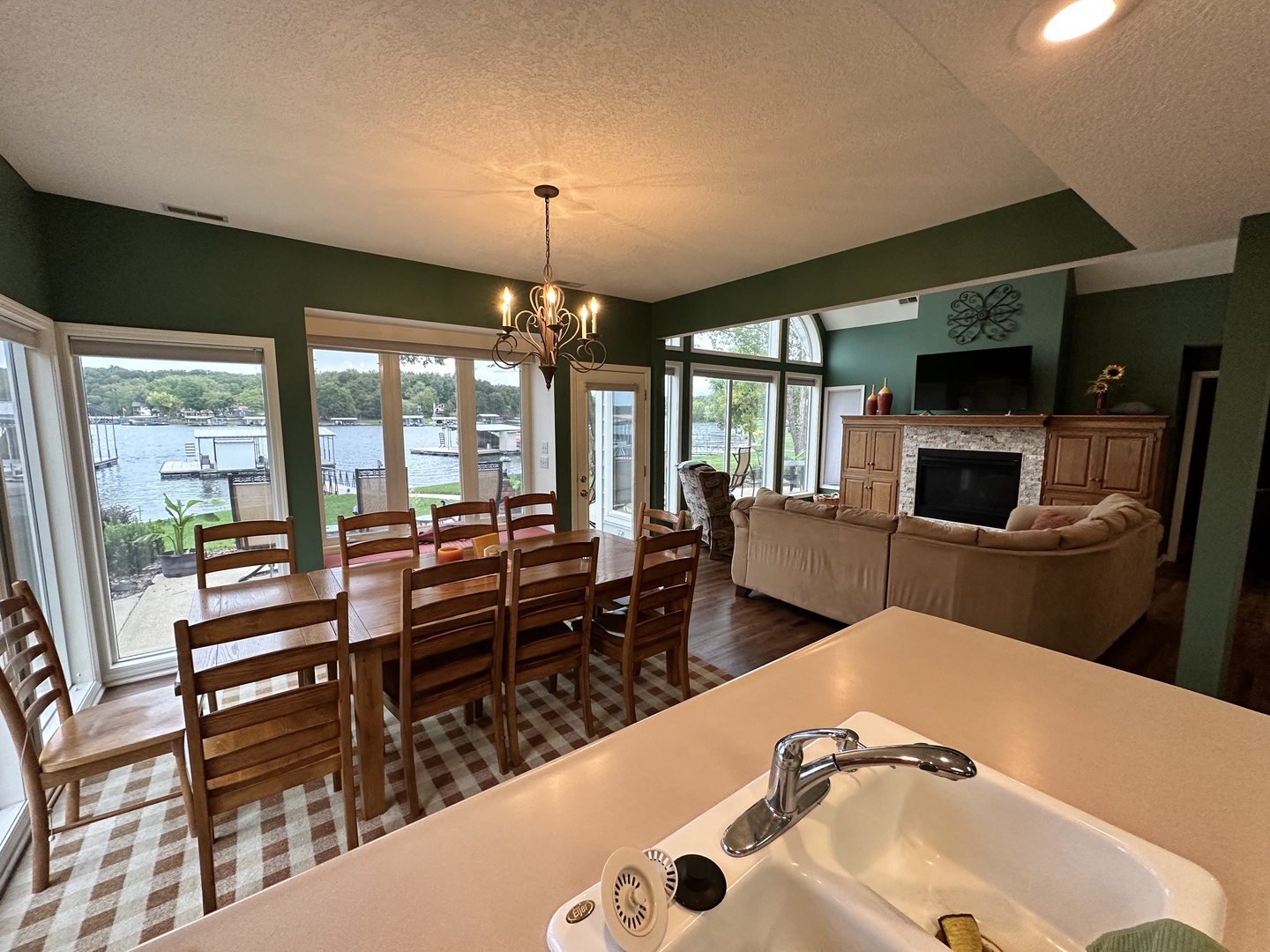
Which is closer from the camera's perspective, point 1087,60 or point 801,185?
point 1087,60

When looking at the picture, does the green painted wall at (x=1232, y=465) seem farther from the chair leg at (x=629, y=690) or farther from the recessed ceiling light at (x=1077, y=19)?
the chair leg at (x=629, y=690)

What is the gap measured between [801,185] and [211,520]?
12.9ft

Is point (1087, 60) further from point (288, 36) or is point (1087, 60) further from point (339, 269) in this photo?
point (339, 269)

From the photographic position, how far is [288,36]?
1500 mm

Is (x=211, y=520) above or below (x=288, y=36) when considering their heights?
below

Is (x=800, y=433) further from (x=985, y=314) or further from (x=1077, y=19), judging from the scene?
(x=1077, y=19)

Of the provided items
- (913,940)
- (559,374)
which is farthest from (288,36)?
(559,374)

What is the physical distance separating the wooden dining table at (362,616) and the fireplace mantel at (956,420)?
5285mm

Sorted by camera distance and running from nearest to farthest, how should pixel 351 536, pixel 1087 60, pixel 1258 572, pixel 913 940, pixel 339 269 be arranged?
pixel 913 940 < pixel 1087 60 < pixel 339 269 < pixel 351 536 < pixel 1258 572

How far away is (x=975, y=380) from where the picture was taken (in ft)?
20.0

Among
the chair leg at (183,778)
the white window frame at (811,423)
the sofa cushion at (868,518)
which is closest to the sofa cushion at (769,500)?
the sofa cushion at (868,518)

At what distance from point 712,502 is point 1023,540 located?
2.84m

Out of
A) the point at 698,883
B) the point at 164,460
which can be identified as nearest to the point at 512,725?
the point at 698,883

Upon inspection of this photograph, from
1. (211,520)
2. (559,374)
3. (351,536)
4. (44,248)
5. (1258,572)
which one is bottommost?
(1258,572)
